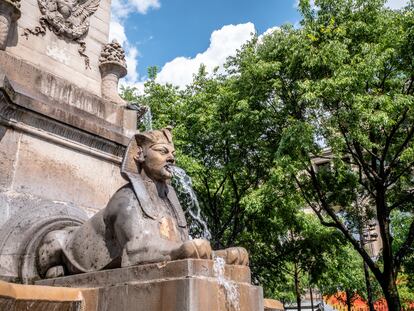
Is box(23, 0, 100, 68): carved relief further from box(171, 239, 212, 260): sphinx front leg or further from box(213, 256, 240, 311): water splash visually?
box(213, 256, 240, 311): water splash

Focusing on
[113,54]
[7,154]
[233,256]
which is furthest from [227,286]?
[113,54]

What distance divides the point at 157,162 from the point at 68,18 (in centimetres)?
407

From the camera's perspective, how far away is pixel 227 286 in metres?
3.97

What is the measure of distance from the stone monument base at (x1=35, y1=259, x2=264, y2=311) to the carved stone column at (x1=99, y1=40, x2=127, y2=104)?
4.20m

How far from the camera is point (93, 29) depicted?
26.6ft

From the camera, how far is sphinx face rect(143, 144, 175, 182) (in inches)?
196

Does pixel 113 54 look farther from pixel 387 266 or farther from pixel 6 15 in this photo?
pixel 387 266

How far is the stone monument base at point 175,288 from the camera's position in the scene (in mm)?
3570

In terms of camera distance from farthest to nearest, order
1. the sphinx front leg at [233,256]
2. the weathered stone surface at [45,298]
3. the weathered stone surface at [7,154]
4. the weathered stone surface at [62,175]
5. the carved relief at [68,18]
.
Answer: the carved relief at [68,18], the weathered stone surface at [62,175], the weathered stone surface at [7,154], the sphinx front leg at [233,256], the weathered stone surface at [45,298]

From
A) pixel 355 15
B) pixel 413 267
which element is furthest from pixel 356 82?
pixel 413 267

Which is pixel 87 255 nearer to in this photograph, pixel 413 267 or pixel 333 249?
pixel 413 267

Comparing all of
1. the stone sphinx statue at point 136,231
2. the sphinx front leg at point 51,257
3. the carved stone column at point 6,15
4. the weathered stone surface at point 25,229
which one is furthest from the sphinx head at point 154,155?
the carved stone column at point 6,15

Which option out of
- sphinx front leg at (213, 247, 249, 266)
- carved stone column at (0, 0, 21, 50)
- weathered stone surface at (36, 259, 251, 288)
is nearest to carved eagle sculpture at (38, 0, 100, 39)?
carved stone column at (0, 0, 21, 50)

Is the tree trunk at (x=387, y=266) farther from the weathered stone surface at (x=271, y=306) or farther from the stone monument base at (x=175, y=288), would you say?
the stone monument base at (x=175, y=288)
